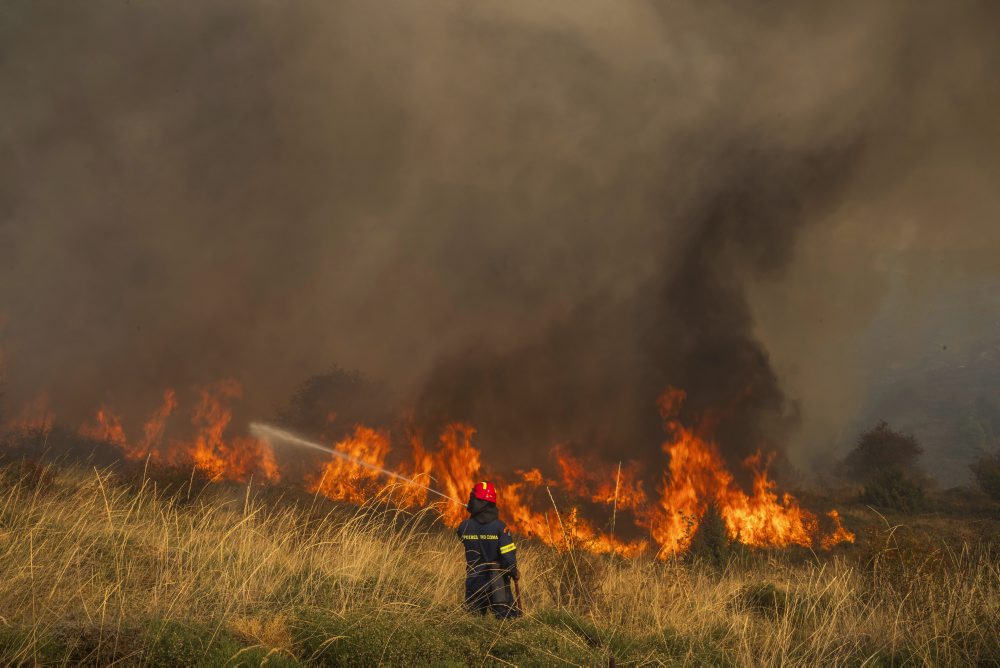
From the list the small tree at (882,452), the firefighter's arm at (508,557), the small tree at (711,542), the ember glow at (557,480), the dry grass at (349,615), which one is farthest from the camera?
the small tree at (882,452)

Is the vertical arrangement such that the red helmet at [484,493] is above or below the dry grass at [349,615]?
above

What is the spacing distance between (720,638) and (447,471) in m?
19.9

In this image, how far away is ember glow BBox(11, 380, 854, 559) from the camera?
21588 millimetres

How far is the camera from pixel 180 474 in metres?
14.9

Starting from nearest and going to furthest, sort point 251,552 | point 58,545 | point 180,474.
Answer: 1. point 58,545
2. point 251,552
3. point 180,474

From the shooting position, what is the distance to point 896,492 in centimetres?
2933

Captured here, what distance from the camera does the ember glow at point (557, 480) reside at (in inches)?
850

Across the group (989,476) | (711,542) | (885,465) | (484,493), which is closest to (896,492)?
(989,476)

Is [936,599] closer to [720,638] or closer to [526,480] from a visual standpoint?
[720,638]

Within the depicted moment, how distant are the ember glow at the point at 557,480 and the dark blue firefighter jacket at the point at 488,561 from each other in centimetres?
1242

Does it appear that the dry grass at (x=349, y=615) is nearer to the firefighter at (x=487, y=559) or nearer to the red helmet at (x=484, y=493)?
the firefighter at (x=487, y=559)

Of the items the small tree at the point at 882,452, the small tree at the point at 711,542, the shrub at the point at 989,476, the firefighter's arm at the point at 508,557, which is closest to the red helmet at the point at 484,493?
the firefighter's arm at the point at 508,557

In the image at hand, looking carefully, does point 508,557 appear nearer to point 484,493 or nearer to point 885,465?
point 484,493

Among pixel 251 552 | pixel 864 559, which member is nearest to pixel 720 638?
pixel 251 552
